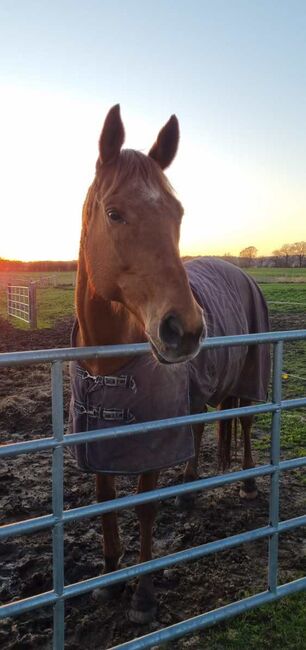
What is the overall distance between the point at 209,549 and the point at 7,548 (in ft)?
4.80

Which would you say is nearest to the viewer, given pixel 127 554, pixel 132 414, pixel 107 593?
pixel 132 414

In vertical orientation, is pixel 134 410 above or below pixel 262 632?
above

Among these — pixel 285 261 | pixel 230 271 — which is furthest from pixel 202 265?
pixel 285 261

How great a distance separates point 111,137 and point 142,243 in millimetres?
569

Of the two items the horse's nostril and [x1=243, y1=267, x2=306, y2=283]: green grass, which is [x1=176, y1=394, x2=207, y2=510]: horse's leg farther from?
[x1=243, y1=267, x2=306, y2=283]: green grass

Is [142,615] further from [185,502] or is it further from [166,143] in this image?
[166,143]

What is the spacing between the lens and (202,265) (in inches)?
170

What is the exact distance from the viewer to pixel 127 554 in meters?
3.11

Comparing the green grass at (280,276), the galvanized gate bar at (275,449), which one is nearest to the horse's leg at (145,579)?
the galvanized gate bar at (275,449)

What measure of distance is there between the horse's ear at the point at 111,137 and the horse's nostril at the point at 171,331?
0.86m

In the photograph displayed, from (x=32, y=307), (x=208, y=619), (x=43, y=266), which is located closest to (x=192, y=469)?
(x=208, y=619)

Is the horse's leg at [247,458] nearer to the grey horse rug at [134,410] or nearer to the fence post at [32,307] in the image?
the grey horse rug at [134,410]

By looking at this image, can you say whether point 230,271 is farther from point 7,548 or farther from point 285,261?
point 285,261

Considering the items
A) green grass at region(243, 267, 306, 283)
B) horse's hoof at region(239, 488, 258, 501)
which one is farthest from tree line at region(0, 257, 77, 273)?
horse's hoof at region(239, 488, 258, 501)
